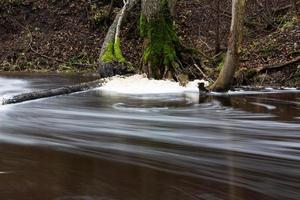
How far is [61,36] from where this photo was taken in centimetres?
2386

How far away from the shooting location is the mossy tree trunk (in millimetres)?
14242

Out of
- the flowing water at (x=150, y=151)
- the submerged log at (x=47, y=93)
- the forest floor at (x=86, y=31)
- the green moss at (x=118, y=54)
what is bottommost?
the flowing water at (x=150, y=151)

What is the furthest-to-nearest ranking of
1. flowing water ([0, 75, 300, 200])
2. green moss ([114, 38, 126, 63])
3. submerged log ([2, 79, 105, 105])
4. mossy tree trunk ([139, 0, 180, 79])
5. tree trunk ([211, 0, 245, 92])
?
green moss ([114, 38, 126, 63]) < mossy tree trunk ([139, 0, 180, 79]) < tree trunk ([211, 0, 245, 92]) < submerged log ([2, 79, 105, 105]) < flowing water ([0, 75, 300, 200])

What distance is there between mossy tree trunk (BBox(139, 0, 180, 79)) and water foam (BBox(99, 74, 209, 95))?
14.5 inches

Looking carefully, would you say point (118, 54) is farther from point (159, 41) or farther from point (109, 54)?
point (159, 41)

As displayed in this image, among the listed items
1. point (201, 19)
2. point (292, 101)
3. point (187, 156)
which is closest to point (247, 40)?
point (201, 19)

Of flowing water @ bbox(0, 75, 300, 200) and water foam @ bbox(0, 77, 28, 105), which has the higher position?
water foam @ bbox(0, 77, 28, 105)

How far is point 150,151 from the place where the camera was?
223 inches

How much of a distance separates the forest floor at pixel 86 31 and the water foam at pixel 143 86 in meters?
2.63

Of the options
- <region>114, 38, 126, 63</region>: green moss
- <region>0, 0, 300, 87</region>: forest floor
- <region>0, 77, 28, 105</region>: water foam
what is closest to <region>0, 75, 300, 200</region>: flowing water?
<region>0, 77, 28, 105</region>: water foam

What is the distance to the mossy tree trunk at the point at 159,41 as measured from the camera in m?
14.2

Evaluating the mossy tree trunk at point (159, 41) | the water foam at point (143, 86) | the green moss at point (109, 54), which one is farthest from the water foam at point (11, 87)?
the mossy tree trunk at point (159, 41)

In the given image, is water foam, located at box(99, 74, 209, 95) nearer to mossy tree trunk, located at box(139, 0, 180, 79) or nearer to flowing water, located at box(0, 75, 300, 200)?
mossy tree trunk, located at box(139, 0, 180, 79)

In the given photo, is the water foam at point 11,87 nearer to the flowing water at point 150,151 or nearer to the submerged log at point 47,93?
the submerged log at point 47,93
